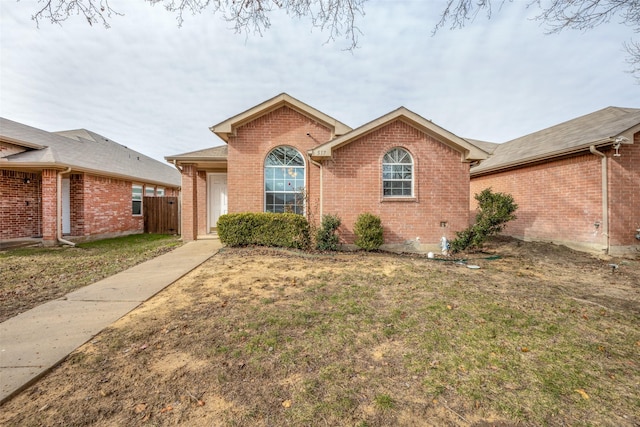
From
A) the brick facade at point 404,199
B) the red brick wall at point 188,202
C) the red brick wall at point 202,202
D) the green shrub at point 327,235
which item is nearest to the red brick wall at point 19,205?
the red brick wall at point 188,202

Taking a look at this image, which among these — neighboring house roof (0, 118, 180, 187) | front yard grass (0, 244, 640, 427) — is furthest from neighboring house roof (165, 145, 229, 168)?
front yard grass (0, 244, 640, 427)

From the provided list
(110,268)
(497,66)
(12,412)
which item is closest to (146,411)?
(12,412)

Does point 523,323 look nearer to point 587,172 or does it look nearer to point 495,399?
point 495,399

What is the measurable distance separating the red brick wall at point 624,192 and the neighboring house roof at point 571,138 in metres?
0.58

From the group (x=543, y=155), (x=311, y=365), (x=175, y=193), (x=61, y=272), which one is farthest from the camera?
(x=175, y=193)

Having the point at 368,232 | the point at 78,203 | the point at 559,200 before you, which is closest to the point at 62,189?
the point at 78,203

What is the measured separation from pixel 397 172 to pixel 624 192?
6.94 metres

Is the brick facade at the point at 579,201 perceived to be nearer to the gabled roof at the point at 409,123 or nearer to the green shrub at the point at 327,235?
the gabled roof at the point at 409,123

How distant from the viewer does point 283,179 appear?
34.8ft

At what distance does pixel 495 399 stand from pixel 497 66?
1107 cm

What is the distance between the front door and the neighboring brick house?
198 inches

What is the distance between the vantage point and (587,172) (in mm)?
9000

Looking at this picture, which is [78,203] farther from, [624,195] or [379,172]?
[624,195]

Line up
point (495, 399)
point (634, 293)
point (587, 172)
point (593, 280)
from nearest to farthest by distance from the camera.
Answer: point (495, 399) < point (634, 293) < point (593, 280) < point (587, 172)
